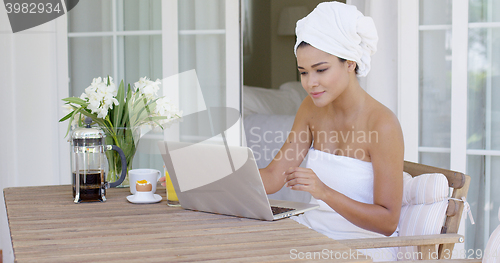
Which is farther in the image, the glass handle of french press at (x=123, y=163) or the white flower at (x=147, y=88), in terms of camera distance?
the white flower at (x=147, y=88)

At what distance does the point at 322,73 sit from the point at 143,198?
692mm

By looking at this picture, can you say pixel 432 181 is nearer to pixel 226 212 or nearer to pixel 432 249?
pixel 432 249

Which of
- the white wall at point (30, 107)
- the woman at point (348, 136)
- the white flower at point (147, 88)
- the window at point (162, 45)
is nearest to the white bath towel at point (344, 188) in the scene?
→ the woman at point (348, 136)

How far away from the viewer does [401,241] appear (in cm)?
125

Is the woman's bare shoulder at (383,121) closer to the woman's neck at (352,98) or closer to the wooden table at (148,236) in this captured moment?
the woman's neck at (352,98)

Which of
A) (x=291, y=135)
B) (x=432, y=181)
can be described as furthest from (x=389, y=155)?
(x=291, y=135)

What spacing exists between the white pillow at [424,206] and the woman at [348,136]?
0.20 feet

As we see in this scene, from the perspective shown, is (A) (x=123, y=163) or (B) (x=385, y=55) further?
(B) (x=385, y=55)

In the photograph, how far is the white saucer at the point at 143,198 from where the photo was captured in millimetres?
1387

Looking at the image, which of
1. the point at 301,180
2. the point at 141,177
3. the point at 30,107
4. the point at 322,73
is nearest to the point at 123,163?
the point at 141,177

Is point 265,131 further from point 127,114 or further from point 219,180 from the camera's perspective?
point 219,180

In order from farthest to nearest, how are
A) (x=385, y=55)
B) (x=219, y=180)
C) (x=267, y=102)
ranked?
(x=267, y=102) < (x=385, y=55) < (x=219, y=180)

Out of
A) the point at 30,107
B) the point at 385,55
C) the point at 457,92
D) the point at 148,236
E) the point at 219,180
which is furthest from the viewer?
the point at 30,107

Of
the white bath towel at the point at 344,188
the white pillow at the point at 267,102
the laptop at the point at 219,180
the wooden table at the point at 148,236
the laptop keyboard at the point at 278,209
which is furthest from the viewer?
the white pillow at the point at 267,102
